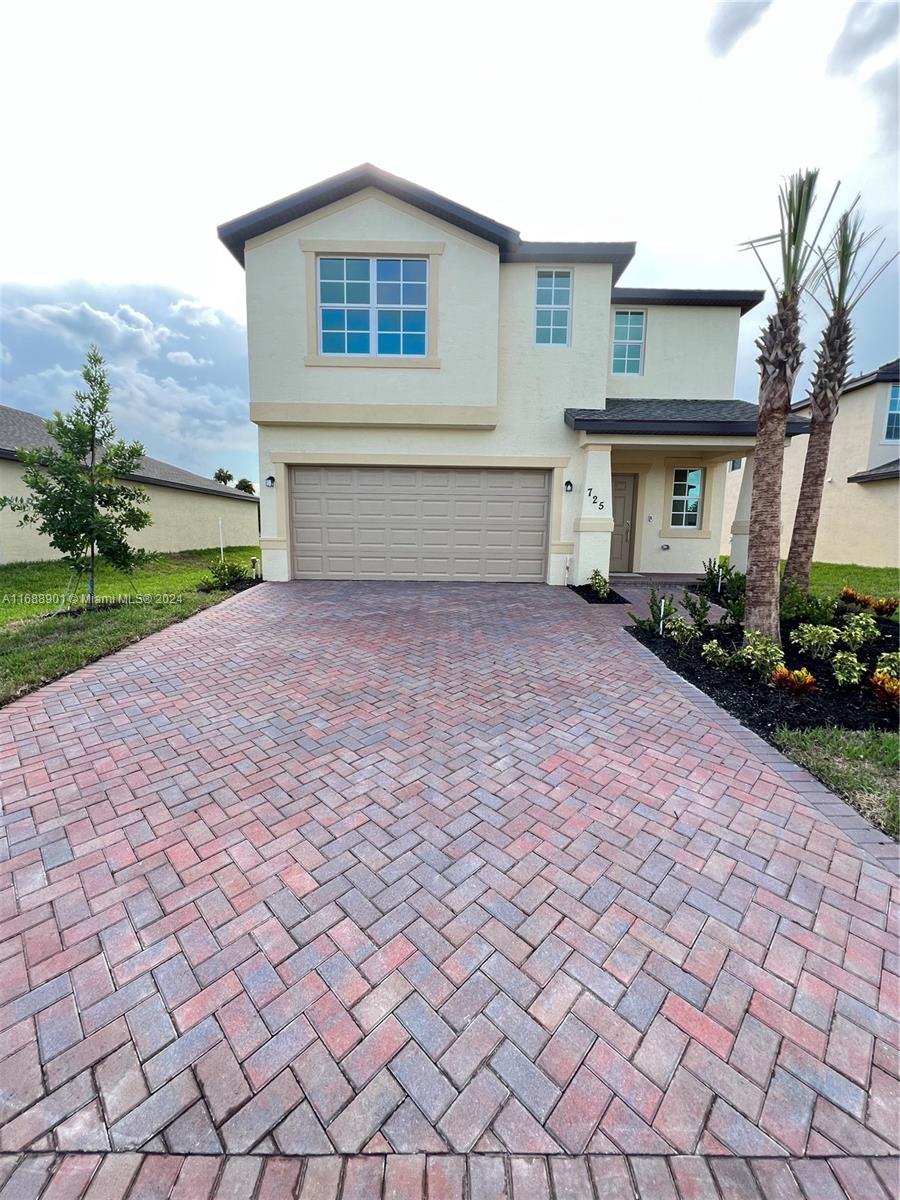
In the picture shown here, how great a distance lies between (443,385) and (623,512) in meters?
5.73

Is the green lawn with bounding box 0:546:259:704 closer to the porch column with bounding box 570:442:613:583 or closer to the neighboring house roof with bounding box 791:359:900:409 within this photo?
the porch column with bounding box 570:442:613:583

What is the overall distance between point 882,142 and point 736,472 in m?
17.7

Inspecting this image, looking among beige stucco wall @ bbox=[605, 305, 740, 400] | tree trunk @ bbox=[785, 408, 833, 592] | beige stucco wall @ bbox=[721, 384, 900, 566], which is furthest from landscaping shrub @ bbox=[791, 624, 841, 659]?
beige stucco wall @ bbox=[721, 384, 900, 566]

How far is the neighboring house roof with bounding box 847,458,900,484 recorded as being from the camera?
623 inches

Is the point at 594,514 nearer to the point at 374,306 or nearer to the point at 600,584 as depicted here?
the point at 600,584

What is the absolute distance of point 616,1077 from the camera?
5.79ft

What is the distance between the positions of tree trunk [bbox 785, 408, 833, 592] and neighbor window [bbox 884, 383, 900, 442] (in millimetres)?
12611

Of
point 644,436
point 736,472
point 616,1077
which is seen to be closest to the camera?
point 616,1077

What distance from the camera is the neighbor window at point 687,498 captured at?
13.2 metres

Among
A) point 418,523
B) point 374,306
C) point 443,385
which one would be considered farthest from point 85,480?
point 443,385

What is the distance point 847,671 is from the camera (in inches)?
213

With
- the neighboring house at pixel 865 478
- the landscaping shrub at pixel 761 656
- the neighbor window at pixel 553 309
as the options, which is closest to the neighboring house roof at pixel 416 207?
the neighbor window at pixel 553 309

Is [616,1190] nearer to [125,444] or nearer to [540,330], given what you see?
[125,444]

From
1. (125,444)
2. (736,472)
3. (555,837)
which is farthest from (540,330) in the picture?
(736,472)
